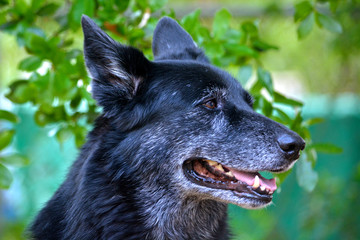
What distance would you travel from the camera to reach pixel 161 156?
2.94 meters

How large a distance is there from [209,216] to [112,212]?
2.13 feet

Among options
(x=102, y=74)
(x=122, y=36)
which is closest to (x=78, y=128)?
(x=122, y=36)

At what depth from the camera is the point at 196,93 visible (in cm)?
301

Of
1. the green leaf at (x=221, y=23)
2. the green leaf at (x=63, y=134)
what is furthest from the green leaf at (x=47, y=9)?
the green leaf at (x=221, y=23)

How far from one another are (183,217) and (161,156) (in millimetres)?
432

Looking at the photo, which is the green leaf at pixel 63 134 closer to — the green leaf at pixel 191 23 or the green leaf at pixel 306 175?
the green leaf at pixel 191 23

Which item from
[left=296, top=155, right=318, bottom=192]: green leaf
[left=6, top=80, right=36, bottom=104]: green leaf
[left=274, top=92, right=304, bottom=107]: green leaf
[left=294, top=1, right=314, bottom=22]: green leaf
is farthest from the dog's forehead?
[left=6, top=80, right=36, bottom=104]: green leaf

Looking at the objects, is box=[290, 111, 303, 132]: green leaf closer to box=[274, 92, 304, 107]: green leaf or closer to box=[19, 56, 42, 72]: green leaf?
box=[274, 92, 304, 107]: green leaf

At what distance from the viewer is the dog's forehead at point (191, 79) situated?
3.02 m

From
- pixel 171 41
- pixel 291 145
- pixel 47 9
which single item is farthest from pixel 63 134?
pixel 291 145

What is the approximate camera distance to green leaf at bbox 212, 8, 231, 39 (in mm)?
3730

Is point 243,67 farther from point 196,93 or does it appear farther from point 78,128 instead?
point 78,128

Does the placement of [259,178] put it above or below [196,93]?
below

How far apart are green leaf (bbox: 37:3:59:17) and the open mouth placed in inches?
69.5
